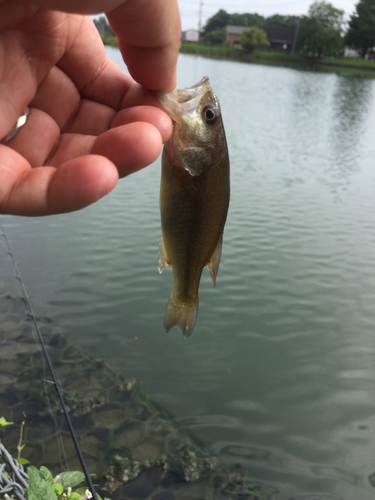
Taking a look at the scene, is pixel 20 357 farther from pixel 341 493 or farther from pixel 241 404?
pixel 341 493

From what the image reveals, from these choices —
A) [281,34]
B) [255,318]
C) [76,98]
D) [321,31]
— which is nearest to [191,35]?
[281,34]

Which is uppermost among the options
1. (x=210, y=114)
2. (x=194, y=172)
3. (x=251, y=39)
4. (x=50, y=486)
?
(x=251, y=39)

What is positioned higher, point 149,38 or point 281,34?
point 281,34

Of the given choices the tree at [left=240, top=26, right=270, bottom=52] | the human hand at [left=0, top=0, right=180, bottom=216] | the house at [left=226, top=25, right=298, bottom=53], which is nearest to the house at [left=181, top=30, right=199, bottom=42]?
the house at [left=226, top=25, right=298, bottom=53]

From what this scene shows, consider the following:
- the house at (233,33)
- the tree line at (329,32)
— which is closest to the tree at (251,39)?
the tree line at (329,32)

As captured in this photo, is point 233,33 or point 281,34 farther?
point 233,33

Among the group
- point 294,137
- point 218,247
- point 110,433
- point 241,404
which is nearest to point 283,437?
point 241,404

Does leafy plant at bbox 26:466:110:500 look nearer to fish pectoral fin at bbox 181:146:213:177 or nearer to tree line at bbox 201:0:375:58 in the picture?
fish pectoral fin at bbox 181:146:213:177

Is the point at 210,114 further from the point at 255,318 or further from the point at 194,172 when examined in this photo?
the point at 255,318

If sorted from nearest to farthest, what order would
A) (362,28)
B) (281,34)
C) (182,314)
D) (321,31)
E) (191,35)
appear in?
(182,314), (362,28), (321,31), (281,34), (191,35)
